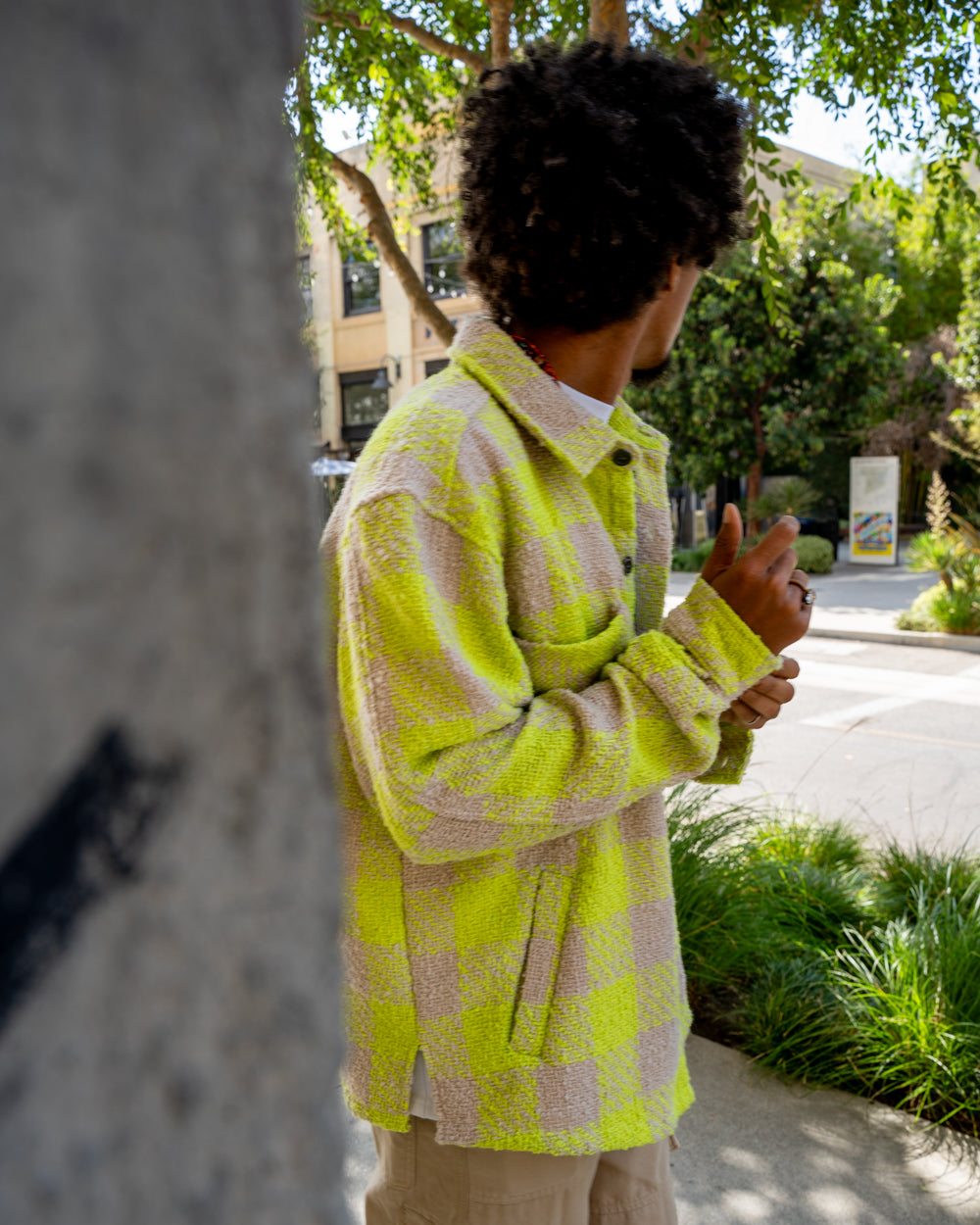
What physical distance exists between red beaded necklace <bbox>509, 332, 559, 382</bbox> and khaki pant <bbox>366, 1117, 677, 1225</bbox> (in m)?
1.03

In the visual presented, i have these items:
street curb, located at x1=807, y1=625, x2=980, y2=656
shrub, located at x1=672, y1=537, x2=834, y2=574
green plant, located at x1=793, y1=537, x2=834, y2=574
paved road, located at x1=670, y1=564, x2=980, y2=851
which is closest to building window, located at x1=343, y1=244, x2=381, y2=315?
shrub, located at x1=672, y1=537, x2=834, y2=574

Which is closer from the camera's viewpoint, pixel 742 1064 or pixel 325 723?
pixel 325 723

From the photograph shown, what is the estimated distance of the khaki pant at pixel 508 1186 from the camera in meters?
1.30

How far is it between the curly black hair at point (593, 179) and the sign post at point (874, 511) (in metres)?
18.2

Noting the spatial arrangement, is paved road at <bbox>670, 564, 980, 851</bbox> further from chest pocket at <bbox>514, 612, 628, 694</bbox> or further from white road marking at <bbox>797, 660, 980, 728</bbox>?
chest pocket at <bbox>514, 612, 628, 694</bbox>

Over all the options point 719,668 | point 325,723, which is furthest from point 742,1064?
point 325,723

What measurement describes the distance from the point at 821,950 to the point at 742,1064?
17.1 inches

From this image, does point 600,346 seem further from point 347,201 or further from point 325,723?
point 347,201

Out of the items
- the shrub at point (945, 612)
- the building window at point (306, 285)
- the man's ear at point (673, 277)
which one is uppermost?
the man's ear at point (673, 277)

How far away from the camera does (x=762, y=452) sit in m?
19.7

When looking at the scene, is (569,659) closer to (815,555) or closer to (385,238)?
(385,238)

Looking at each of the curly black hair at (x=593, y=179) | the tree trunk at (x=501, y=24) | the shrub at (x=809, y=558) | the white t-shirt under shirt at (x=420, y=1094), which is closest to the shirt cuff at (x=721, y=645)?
the curly black hair at (x=593, y=179)

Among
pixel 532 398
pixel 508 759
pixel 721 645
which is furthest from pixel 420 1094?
pixel 532 398

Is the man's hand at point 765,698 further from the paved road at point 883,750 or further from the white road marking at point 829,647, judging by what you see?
the white road marking at point 829,647
